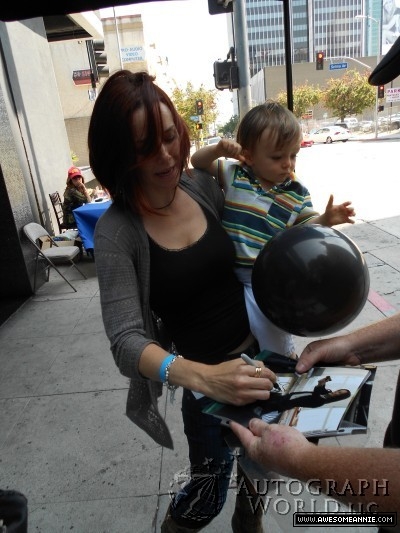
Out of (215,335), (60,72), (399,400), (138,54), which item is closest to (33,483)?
(215,335)

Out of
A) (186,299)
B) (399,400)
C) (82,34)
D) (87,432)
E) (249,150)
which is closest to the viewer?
(399,400)

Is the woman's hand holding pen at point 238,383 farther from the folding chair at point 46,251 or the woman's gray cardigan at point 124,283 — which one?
the folding chair at point 46,251

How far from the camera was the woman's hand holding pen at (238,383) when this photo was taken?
100 cm

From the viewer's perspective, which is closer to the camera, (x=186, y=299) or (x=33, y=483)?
(x=186, y=299)

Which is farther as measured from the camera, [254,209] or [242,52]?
[242,52]

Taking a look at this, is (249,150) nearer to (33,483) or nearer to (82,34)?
(33,483)

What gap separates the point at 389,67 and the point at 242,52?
630 cm

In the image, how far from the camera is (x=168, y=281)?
4.26 ft

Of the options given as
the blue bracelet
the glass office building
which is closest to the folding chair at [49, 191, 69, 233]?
the blue bracelet

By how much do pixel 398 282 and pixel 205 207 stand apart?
4004mm

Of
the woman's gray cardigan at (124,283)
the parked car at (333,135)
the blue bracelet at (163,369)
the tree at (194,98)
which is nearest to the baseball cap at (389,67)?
the woman's gray cardigan at (124,283)

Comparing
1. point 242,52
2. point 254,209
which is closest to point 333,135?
point 242,52

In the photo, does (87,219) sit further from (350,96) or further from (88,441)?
(350,96)

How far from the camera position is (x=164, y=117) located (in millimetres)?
1223
